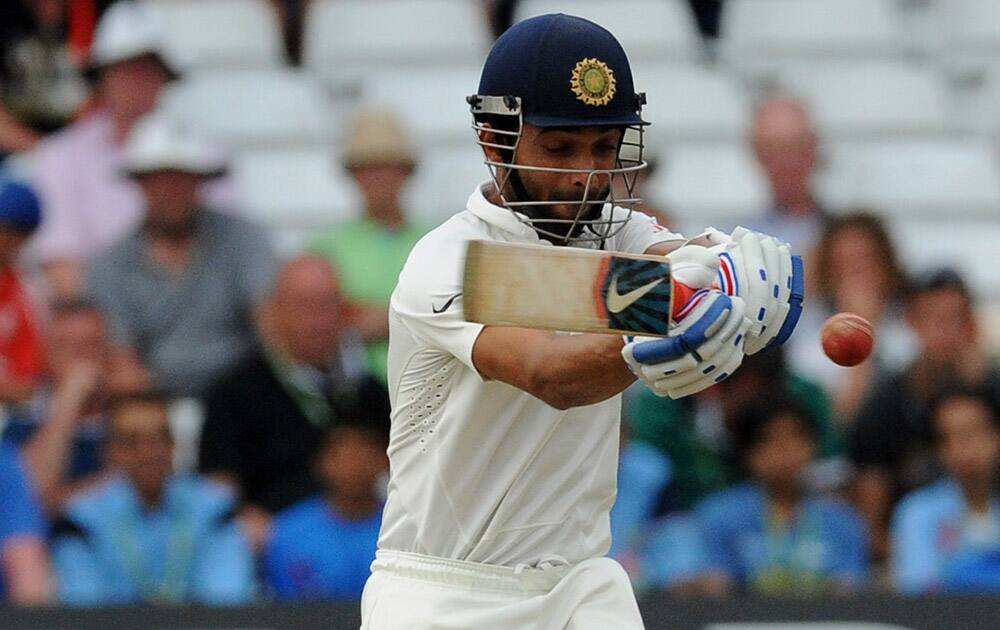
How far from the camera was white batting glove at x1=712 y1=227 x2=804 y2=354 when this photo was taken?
3.24m

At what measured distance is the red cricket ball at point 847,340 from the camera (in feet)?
11.2

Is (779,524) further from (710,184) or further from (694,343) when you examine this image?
(694,343)

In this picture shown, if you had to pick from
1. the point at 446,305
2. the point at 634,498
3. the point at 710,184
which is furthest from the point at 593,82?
the point at 710,184

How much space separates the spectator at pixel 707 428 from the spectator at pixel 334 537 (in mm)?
987

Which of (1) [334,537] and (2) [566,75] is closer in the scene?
(2) [566,75]

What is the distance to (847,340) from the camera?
11.2 feet

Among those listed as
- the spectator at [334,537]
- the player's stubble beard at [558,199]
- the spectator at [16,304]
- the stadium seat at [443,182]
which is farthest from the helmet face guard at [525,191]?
the stadium seat at [443,182]

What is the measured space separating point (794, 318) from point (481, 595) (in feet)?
2.77

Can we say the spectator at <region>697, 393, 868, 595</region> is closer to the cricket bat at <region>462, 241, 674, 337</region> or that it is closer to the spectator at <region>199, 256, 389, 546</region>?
the spectator at <region>199, 256, 389, 546</region>

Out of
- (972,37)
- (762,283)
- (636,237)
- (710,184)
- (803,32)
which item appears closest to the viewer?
(762,283)

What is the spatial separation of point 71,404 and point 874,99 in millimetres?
4414

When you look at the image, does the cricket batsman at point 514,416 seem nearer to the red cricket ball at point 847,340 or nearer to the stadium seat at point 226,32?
the red cricket ball at point 847,340

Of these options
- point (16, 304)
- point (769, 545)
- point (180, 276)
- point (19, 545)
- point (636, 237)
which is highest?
point (636, 237)

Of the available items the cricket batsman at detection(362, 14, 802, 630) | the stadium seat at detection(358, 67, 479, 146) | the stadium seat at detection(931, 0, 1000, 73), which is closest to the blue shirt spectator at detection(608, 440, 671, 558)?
the stadium seat at detection(358, 67, 479, 146)
